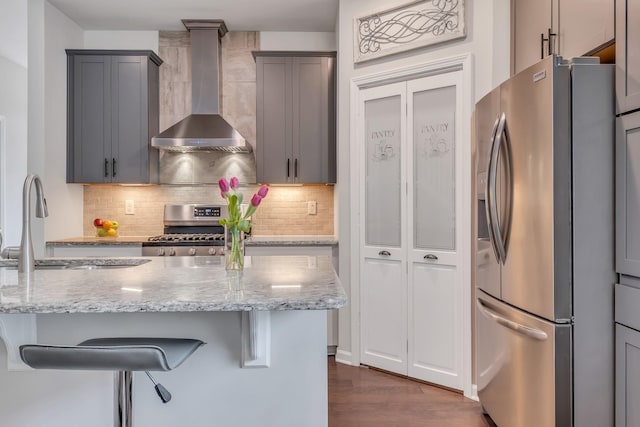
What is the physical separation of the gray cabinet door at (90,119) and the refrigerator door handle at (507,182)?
3.20 meters

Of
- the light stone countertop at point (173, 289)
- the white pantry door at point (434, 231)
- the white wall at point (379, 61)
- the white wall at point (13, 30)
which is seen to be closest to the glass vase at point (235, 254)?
the light stone countertop at point (173, 289)

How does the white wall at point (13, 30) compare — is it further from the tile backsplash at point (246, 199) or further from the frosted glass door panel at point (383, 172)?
the frosted glass door panel at point (383, 172)

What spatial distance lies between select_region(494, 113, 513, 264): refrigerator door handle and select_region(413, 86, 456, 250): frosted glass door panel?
0.84 metres

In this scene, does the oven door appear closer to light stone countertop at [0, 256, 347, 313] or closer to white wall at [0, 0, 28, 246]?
light stone countertop at [0, 256, 347, 313]

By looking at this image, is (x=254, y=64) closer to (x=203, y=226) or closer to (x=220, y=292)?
(x=203, y=226)

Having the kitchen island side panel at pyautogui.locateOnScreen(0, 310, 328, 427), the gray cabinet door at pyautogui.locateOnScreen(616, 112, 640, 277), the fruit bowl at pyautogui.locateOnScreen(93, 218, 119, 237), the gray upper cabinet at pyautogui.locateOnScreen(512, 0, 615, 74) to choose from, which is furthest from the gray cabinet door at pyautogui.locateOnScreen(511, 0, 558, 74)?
the fruit bowl at pyautogui.locateOnScreen(93, 218, 119, 237)

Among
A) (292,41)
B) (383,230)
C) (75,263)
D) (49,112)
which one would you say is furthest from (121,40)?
(383,230)

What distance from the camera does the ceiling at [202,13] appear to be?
12.2 feet

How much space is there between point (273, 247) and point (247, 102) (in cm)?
146

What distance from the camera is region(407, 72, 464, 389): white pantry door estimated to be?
297cm

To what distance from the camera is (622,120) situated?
1766mm

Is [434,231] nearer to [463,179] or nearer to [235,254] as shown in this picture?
[463,179]

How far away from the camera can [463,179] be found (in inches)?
115

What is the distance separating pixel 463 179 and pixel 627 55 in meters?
1.29
